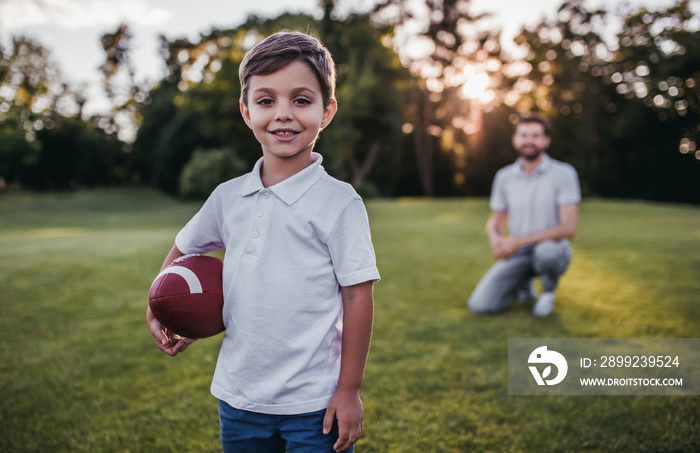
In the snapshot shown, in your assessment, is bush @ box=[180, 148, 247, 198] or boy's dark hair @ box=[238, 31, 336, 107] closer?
boy's dark hair @ box=[238, 31, 336, 107]

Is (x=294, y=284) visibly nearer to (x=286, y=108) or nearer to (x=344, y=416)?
(x=344, y=416)

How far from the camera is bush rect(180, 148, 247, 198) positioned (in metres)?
28.1

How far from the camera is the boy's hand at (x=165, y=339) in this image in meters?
1.73

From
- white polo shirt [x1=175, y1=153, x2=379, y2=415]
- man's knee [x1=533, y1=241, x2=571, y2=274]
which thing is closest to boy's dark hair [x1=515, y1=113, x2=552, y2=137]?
man's knee [x1=533, y1=241, x2=571, y2=274]

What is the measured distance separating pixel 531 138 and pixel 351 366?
4276 mm

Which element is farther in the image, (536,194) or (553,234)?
(536,194)

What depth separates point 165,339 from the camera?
1.74 meters

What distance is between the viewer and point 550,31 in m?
33.8

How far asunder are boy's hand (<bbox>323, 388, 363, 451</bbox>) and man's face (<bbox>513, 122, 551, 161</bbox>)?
418 centimetres

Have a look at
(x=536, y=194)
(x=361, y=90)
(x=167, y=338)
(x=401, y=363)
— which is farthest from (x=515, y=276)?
(x=361, y=90)

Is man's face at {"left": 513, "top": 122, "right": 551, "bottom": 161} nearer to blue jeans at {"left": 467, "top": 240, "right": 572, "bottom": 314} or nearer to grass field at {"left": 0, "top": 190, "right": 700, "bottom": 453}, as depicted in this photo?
blue jeans at {"left": 467, "top": 240, "right": 572, "bottom": 314}

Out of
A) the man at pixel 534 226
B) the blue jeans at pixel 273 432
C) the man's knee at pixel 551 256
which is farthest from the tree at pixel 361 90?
the blue jeans at pixel 273 432

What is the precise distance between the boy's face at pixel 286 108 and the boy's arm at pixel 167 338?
592 mm

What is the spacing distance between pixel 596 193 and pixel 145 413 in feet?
112
